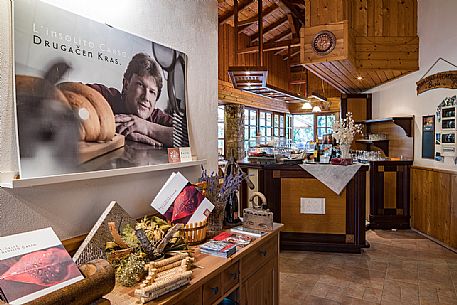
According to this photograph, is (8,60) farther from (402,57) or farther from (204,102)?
(402,57)

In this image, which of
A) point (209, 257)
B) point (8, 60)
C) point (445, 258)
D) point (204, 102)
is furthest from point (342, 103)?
point (8, 60)

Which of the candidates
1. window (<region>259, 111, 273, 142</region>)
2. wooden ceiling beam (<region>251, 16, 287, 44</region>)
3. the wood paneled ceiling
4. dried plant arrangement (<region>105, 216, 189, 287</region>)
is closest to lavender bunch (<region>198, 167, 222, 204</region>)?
dried plant arrangement (<region>105, 216, 189, 287</region>)

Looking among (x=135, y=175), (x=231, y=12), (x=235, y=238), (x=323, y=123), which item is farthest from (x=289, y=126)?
(x=135, y=175)

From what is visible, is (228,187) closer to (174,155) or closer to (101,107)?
(174,155)

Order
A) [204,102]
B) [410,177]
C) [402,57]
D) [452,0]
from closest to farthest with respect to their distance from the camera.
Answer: [204,102] → [452,0] → [402,57] → [410,177]

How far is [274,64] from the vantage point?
12.6 metres

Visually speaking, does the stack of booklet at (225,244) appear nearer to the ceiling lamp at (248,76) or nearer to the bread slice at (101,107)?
the bread slice at (101,107)

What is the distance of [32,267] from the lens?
1.21 meters

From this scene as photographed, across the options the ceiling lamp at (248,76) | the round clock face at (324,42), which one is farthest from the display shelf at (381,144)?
the round clock face at (324,42)

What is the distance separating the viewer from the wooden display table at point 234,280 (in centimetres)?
149

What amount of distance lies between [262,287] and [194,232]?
63cm

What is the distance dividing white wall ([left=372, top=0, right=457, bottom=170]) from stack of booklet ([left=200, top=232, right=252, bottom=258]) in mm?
4078

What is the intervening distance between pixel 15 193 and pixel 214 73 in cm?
185

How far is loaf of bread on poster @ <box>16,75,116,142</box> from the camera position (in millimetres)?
1467
